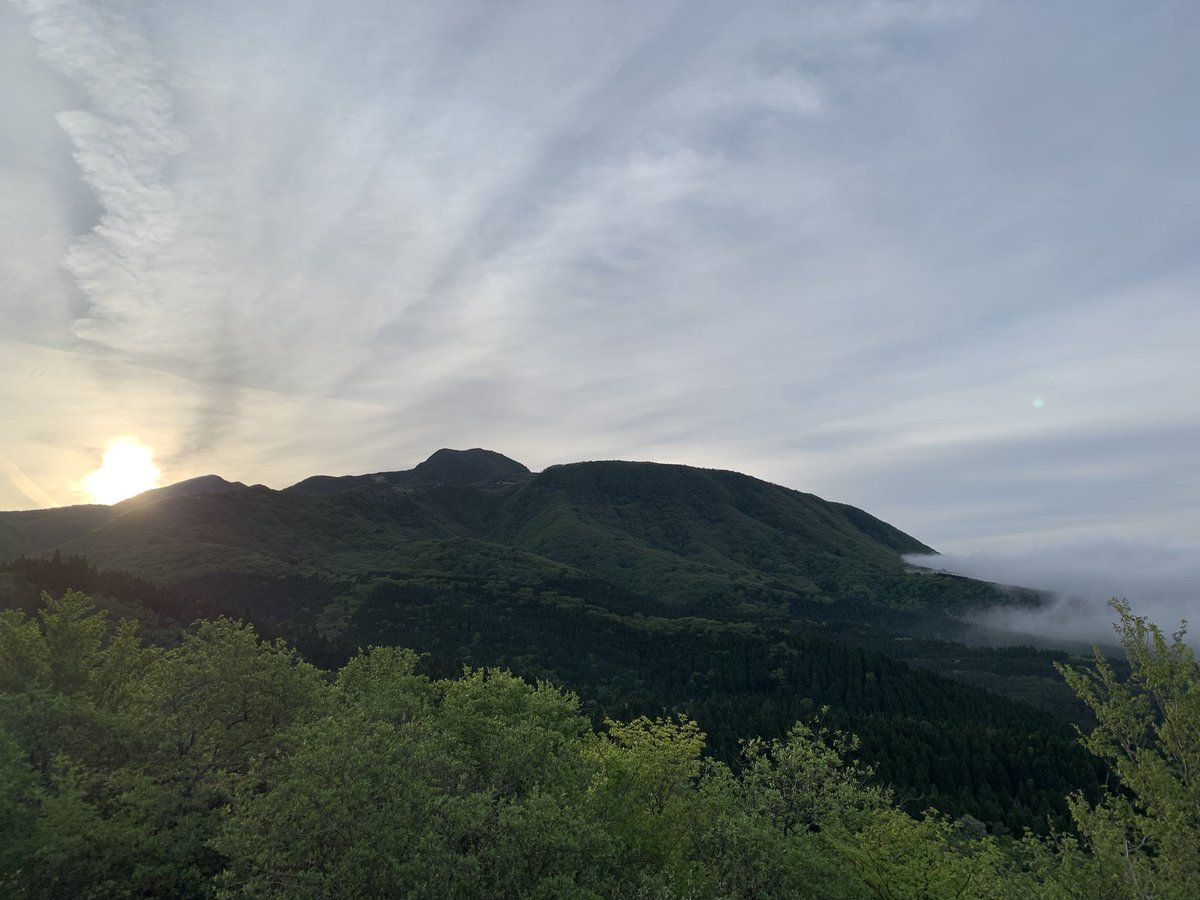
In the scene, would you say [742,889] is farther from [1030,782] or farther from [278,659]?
[1030,782]

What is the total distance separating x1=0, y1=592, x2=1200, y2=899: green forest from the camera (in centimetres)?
3011

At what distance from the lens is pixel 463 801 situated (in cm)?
3294

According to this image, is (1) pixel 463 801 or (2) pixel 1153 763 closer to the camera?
(2) pixel 1153 763

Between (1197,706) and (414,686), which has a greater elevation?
(1197,706)

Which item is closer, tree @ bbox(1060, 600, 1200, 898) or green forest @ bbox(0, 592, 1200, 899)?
tree @ bbox(1060, 600, 1200, 898)

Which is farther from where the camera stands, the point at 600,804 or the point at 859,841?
the point at 859,841

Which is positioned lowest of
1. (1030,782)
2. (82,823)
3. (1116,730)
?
(1030,782)

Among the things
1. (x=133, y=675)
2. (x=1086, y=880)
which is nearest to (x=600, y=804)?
(x=1086, y=880)

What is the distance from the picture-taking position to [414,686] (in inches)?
2867

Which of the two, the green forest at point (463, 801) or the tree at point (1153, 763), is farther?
the green forest at point (463, 801)

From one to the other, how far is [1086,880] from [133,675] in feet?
294

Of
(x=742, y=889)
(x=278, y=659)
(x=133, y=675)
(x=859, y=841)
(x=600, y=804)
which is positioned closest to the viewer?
(x=742, y=889)

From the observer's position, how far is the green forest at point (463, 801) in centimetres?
3011

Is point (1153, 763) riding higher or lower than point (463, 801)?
higher
